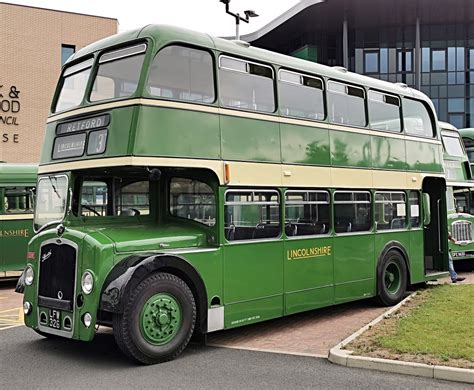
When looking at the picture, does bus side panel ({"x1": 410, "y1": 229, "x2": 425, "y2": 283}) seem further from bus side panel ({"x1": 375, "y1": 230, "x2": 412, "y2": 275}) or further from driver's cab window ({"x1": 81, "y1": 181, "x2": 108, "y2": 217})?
driver's cab window ({"x1": 81, "y1": 181, "x2": 108, "y2": 217})

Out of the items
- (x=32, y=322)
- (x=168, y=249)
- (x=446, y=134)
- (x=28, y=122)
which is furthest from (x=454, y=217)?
(x=28, y=122)

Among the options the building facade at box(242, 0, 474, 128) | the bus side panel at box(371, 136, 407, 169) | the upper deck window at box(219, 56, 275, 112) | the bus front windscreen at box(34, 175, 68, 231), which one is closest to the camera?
the bus front windscreen at box(34, 175, 68, 231)

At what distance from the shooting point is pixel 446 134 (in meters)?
18.1

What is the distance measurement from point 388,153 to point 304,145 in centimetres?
255

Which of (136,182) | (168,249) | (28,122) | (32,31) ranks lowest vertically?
(168,249)

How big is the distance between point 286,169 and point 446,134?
1047 cm

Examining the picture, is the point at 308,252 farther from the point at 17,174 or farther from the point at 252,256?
the point at 17,174

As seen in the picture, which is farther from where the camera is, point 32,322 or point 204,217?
point 204,217

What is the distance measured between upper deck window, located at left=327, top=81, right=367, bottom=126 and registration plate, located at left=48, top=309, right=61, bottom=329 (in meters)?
5.34

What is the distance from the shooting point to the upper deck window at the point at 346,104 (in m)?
10.3

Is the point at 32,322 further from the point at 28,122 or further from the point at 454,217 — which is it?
the point at 28,122

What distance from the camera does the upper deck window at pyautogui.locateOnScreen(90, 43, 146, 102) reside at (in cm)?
765

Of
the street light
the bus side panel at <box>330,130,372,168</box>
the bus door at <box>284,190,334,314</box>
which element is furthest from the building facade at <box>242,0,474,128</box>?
the bus door at <box>284,190,334,314</box>

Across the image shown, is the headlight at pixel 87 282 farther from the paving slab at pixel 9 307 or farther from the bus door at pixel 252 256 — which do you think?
the paving slab at pixel 9 307
